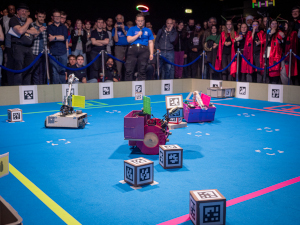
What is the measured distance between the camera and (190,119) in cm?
666

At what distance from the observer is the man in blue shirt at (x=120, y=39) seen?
10.5 meters

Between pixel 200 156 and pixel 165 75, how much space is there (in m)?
7.88

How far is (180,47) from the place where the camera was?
12.1 m

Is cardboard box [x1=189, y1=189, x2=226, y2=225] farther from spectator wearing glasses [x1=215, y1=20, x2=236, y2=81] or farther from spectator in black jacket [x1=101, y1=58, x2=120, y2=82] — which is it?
spectator wearing glasses [x1=215, y1=20, x2=236, y2=81]

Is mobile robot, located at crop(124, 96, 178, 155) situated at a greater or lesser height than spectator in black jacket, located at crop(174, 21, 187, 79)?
lesser

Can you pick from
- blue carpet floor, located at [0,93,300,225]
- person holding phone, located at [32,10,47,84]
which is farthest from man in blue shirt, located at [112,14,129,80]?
blue carpet floor, located at [0,93,300,225]

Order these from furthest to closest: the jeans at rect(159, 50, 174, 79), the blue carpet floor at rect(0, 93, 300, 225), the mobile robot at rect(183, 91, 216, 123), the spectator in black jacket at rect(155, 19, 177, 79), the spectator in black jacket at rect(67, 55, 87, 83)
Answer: the jeans at rect(159, 50, 174, 79)
the spectator in black jacket at rect(155, 19, 177, 79)
the spectator in black jacket at rect(67, 55, 87, 83)
the mobile robot at rect(183, 91, 216, 123)
the blue carpet floor at rect(0, 93, 300, 225)

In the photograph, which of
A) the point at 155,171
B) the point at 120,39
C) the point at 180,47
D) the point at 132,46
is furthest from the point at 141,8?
the point at 155,171

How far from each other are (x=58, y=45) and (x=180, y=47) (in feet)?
14.6

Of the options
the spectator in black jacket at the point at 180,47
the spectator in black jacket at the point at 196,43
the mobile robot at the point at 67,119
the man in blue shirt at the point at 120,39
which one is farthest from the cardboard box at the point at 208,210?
the spectator in black jacket at the point at 196,43

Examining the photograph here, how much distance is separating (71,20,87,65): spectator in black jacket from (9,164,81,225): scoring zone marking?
6916 mm

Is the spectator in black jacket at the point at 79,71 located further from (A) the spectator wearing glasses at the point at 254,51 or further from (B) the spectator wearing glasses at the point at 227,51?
(A) the spectator wearing glasses at the point at 254,51

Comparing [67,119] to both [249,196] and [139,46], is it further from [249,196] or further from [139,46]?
[139,46]

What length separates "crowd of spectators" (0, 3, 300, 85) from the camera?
925 cm
